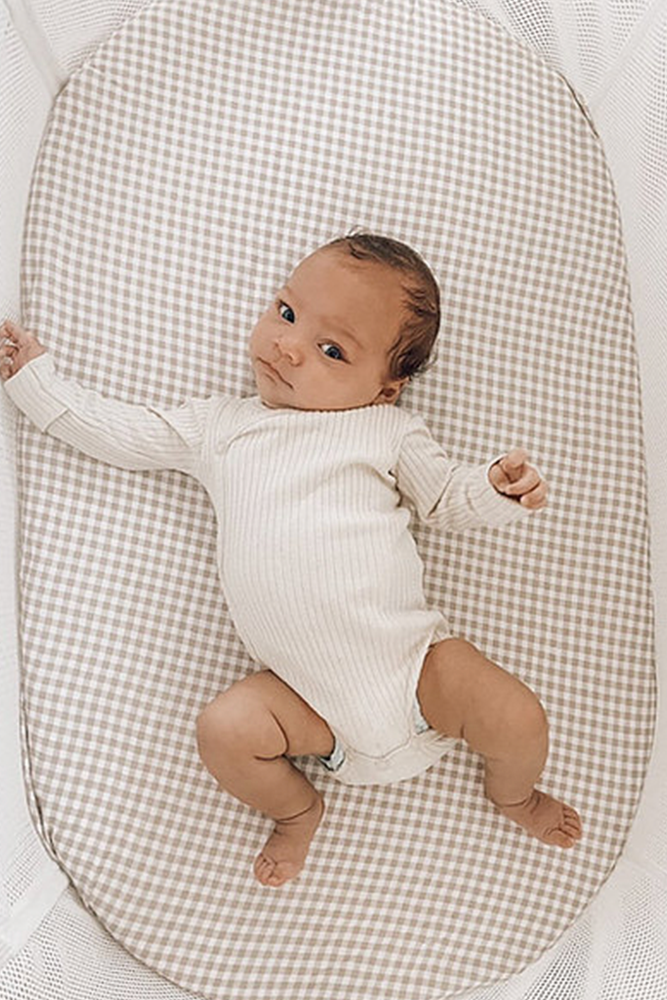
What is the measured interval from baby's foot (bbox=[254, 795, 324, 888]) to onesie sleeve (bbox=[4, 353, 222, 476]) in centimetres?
36

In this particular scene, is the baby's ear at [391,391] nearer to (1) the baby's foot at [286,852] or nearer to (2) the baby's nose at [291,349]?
(2) the baby's nose at [291,349]

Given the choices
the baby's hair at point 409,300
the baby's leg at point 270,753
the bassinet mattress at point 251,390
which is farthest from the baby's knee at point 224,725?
the baby's hair at point 409,300

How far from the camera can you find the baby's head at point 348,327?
1.36 m

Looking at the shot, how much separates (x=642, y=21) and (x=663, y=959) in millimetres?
972

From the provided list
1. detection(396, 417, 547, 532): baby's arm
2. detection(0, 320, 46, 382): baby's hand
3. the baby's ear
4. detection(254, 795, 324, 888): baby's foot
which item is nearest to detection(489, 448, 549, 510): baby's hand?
detection(396, 417, 547, 532): baby's arm

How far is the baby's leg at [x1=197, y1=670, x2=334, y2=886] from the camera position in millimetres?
1343

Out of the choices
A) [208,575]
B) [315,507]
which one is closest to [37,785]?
[208,575]

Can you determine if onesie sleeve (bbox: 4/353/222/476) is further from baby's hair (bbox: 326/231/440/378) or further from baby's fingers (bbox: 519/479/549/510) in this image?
baby's fingers (bbox: 519/479/549/510)

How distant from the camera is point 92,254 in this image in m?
1.54

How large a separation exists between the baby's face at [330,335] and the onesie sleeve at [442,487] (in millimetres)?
70

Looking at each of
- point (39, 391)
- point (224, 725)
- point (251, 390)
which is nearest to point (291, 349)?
point (251, 390)

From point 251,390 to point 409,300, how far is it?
23 cm

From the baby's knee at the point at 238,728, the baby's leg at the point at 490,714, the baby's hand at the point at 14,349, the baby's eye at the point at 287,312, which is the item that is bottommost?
the baby's knee at the point at 238,728

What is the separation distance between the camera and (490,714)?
135 centimetres
